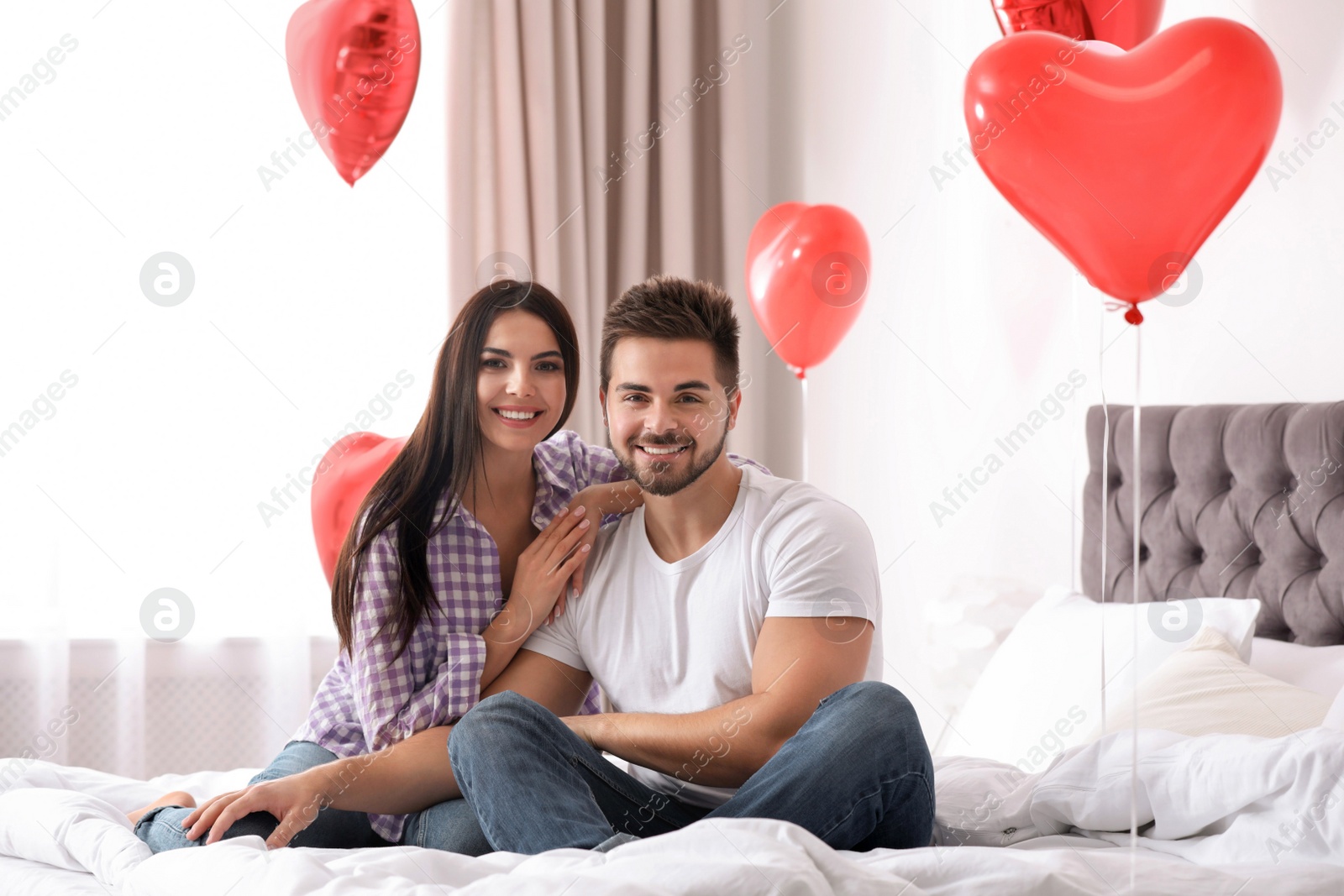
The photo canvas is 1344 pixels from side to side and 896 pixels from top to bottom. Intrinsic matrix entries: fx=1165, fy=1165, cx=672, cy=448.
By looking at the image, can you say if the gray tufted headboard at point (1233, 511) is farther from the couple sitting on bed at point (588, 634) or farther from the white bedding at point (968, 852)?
the couple sitting on bed at point (588, 634)

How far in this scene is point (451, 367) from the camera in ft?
5.74

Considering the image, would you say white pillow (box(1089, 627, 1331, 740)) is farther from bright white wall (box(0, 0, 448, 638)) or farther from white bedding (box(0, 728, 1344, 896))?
bright white wall (box(0, 0, 448, 638))

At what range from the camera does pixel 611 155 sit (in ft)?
11.2

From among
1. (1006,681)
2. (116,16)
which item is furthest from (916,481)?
(116,16)

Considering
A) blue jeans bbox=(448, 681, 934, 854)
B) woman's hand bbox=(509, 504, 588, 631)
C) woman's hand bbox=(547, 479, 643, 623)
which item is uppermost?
woman's hand bbox=(547, 479, 643, 623)

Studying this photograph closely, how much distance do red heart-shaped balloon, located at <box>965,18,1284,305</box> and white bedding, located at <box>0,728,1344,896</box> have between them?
0.60m

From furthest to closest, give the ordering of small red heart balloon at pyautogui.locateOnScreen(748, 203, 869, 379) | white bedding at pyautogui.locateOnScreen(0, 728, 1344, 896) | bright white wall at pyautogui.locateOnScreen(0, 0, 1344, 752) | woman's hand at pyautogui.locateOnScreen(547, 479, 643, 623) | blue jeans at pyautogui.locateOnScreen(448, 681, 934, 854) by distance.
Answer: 1. bright white wall at pyautogui.locateOnScreen(0, 0, 1344, 752)
2. small red heart balloon at pyautogui.locateOnScreen(748, 203, 869, 379)
3. woman's hand at pyautogui.locateOnScreen(547, 479, 643, 623)
4. blue jeans at pyautogui.locateOnScreen(448, 681, 934, 854)
5. white bedding at pyautogui.locateOnScreen(0, 728, 1344, 896)

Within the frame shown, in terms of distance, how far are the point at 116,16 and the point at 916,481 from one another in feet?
7.68

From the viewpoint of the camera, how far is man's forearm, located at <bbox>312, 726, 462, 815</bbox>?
151cm

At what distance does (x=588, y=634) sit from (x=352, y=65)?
4.32ft

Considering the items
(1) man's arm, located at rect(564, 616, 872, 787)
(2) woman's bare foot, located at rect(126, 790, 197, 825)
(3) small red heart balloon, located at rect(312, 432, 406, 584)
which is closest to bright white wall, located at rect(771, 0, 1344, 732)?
(1) man's arm, located at rect(564, 616, 872, 787)

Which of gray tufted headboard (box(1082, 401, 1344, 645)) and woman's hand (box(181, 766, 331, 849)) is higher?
gray tufted headboard (box(1082, 401, 1344, 645))

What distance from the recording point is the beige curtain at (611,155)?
127 inches

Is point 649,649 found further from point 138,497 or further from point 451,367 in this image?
point 138,497
